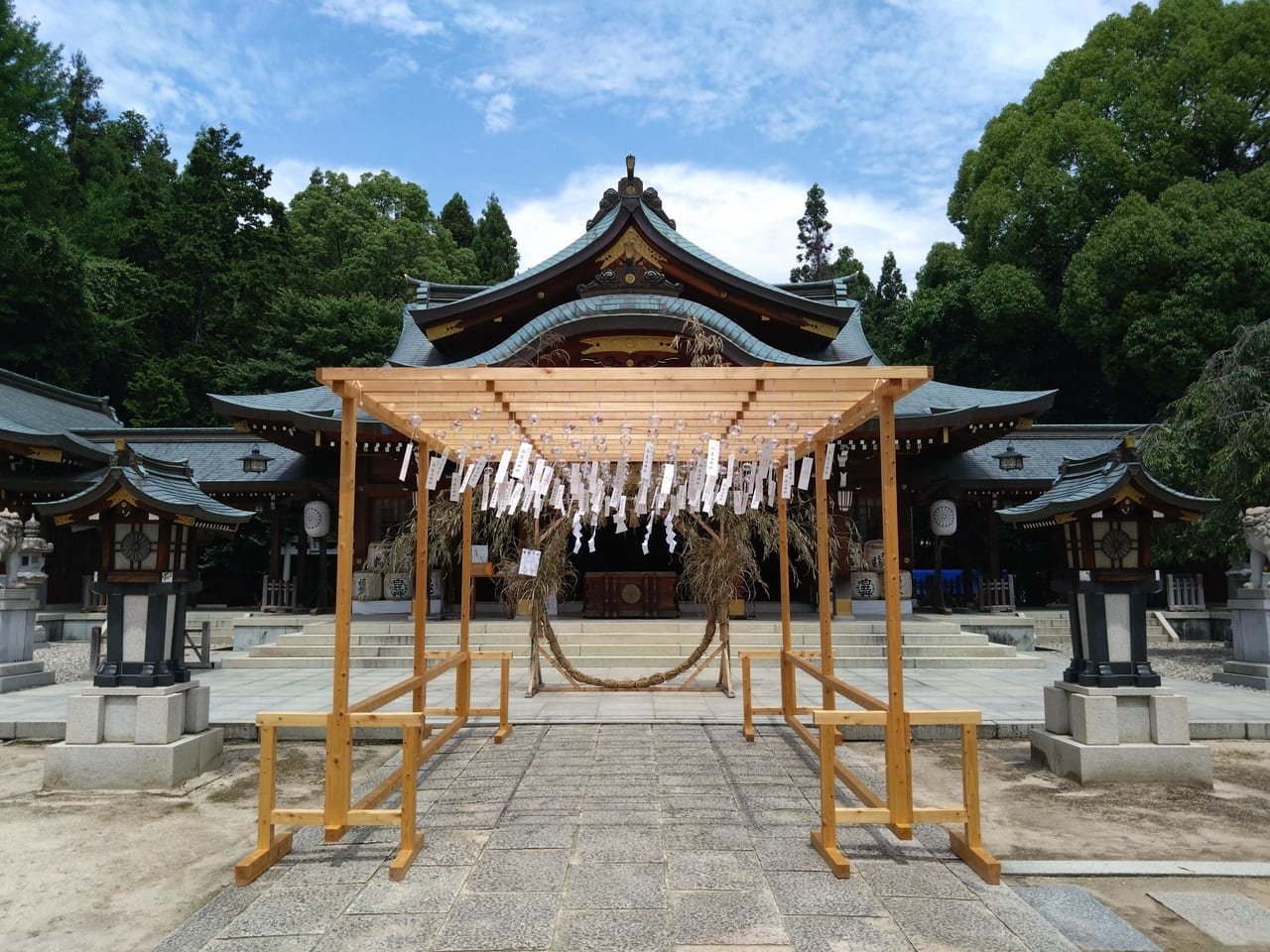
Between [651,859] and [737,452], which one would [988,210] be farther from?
[651,859]

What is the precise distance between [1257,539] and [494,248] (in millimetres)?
42233

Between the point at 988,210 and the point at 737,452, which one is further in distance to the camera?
the point at 988,210

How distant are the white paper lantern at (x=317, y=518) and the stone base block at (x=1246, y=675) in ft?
56.1

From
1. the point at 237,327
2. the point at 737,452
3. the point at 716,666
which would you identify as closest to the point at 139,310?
the point at 237,327

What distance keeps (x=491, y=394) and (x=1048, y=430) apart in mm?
19823

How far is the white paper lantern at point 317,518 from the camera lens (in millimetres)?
17469

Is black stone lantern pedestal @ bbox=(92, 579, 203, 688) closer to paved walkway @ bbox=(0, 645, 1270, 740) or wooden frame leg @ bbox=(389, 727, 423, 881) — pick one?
paved walkway @ bbox=(0, 645, 1270, 740)

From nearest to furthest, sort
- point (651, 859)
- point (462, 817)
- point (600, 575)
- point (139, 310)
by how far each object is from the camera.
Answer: point (651, 859), point (462, 817), point (600, 575), point (139, 310)

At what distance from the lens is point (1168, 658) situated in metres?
13.8

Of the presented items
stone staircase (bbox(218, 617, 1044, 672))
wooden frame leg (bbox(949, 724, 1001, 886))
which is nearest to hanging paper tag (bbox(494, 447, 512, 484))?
wooden frame leg (bbox(949, 724, 1001, 886))

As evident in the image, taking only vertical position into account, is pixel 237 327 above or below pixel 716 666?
above

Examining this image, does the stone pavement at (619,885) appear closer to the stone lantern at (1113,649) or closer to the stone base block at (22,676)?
the stone lantern at (1113,649)

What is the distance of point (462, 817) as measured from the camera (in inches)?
199

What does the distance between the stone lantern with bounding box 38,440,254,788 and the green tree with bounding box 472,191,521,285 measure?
39967 millimetres
